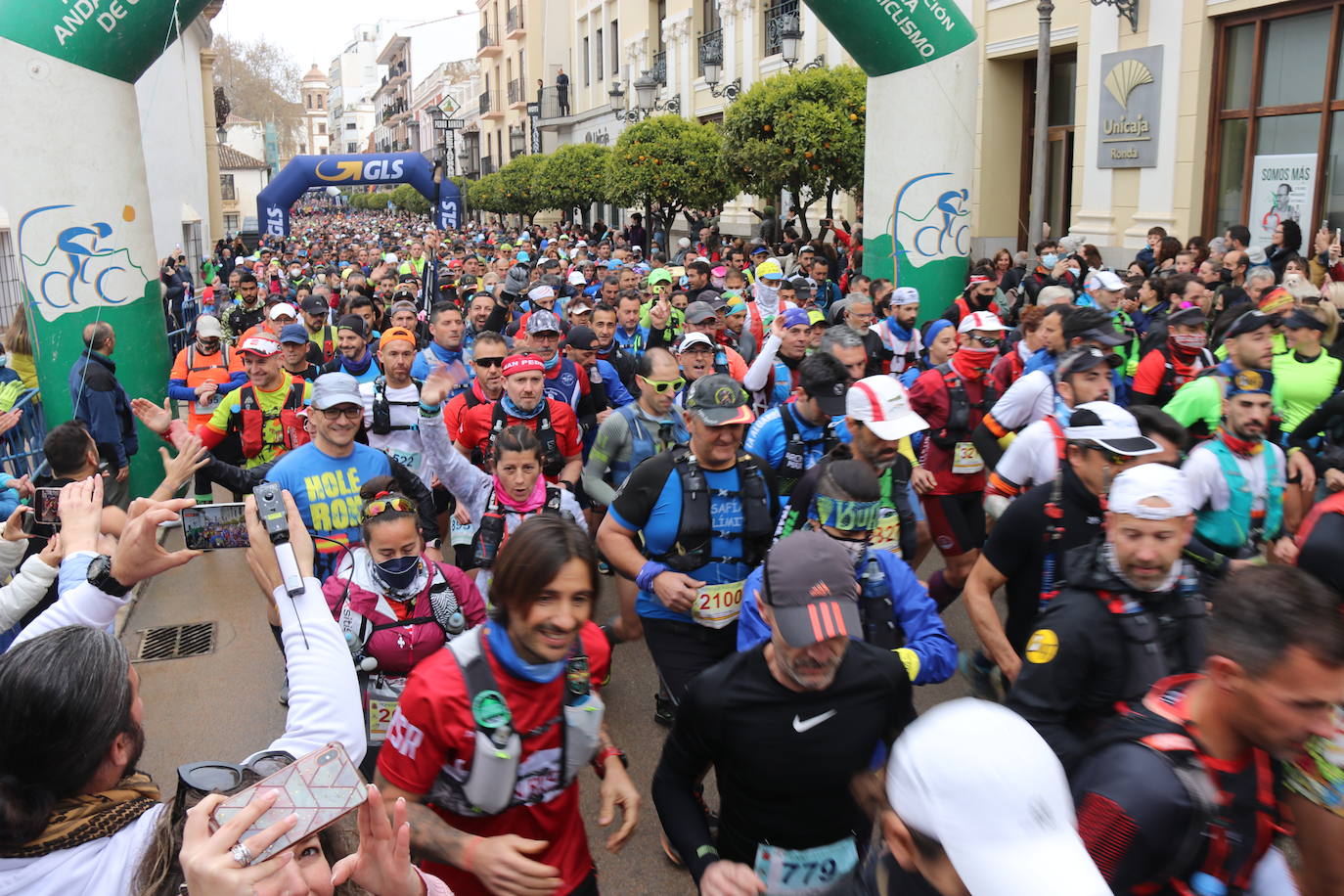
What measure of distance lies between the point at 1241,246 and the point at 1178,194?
4.48m

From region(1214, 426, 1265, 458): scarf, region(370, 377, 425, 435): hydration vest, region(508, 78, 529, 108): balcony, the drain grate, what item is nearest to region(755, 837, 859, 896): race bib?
region(1214, 426, 1265, 458): scarf

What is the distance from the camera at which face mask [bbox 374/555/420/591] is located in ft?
12.9

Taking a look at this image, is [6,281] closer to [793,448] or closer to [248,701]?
[248,701]

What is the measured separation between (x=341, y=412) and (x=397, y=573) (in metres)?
1.25

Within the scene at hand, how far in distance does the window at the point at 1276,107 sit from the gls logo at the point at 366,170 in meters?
32.2

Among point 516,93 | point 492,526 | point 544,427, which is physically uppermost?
point 516,93

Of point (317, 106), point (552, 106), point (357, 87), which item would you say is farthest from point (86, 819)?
point (317, 106)

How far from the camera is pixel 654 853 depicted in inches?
176

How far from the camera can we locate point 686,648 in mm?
4219

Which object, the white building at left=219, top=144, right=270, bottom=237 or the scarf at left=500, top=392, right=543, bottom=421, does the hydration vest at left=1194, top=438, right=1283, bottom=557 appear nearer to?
the scarf at left=500, top=392, right=543, bottom=421

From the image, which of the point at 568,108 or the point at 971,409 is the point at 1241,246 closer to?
the point at 971,409

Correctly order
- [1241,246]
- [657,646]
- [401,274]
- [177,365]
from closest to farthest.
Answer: [657,646]
[177,365]
[1241,246]
[401,274]

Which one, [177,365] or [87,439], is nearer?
[87,439]

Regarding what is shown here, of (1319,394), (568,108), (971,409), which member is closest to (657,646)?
(971,409)
